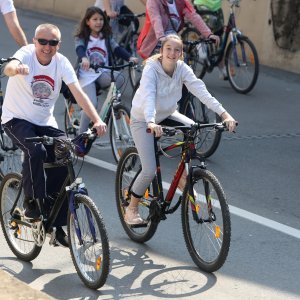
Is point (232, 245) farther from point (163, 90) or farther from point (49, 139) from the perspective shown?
point (49, 139)

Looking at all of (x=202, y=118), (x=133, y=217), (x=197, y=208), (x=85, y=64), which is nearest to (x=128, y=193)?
(x=133, y=217)

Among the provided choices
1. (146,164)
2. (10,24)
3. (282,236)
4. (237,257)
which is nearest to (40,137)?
(146,164)

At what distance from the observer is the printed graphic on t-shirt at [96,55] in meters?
10.3

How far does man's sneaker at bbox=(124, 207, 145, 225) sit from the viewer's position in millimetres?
7597

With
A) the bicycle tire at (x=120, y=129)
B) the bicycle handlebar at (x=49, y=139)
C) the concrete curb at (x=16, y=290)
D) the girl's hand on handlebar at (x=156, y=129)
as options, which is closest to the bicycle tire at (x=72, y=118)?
the bicycle tire at (x=120, y=129)

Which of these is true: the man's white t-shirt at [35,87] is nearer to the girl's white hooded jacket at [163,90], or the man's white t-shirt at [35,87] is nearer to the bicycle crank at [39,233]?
the girl's white hooded jacket at [163,90]

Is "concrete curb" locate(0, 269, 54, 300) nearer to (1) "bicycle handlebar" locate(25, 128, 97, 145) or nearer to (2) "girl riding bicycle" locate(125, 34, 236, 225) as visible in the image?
(1) "bicycle handlebar" locate(25, 128, 97, 145)

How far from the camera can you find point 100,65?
380 inches

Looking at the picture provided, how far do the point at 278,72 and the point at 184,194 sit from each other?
8174mm

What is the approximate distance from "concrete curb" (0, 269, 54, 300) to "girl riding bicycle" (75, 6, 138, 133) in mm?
3633

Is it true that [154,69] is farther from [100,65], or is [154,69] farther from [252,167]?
[252,167]

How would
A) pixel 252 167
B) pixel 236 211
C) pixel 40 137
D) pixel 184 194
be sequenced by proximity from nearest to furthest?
pixel 40 137 < pixel 184 194 < pixel 236 211 < pixel 252 167

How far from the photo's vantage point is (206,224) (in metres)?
7.05

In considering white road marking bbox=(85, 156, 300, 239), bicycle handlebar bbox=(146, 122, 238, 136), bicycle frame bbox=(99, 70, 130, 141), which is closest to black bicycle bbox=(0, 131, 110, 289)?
bicycle handlebar bbox=(146, 122, 238, 136)
